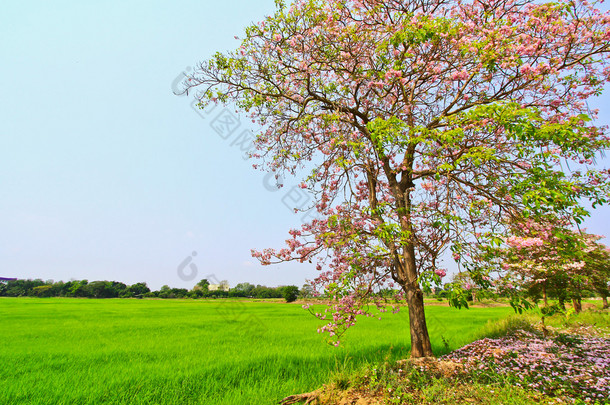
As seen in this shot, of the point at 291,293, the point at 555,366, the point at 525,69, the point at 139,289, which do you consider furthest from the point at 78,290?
the point at 525,69

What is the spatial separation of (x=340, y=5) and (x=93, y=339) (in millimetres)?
14288

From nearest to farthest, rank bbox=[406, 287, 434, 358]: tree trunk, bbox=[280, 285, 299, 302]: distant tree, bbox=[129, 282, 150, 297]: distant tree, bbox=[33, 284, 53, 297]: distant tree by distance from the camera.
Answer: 1. bbox=[406, 287, 434, 358]: tree trunk
2. bbox=[280, 285, 299, 302]: distant tree
3. bbox=[129, 282, 150, 297]: distant tree
4. bbox=[33, 284, 53, 297]: distant tree

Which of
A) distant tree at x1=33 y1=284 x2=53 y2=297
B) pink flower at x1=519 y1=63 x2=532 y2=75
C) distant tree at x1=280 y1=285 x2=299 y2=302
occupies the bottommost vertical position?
distant tree at x1=33 y1=284 x2=53 y2=297

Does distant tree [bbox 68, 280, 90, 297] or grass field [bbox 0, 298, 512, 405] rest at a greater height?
grass field [bbox 0, 298, 512, 405]

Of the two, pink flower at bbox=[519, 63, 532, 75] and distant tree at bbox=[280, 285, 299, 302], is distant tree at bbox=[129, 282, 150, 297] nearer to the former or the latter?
distant tree at bbox=[280, 285, 299, 302]

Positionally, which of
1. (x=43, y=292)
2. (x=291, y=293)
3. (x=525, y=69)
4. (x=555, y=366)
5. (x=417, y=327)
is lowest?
(x=43, y=292)

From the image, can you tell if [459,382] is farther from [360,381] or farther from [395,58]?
[395,58]

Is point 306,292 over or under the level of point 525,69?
under

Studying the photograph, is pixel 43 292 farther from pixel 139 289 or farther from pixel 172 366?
pixel 172 366

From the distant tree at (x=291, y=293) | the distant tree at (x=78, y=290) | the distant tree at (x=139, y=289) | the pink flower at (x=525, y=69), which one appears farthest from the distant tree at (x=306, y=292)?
the distant tree at (x=78, y=290)

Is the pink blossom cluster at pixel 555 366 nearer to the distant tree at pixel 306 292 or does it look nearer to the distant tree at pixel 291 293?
the distant tree at pixel 306 292

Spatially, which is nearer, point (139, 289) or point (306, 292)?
point (306, 292)

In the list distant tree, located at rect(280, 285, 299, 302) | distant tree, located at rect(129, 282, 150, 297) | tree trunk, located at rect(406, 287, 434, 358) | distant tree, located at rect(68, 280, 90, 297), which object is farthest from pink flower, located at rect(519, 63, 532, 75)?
distant tree, located at rect(68, 280, 90, 297)

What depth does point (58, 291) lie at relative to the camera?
7456 cm
